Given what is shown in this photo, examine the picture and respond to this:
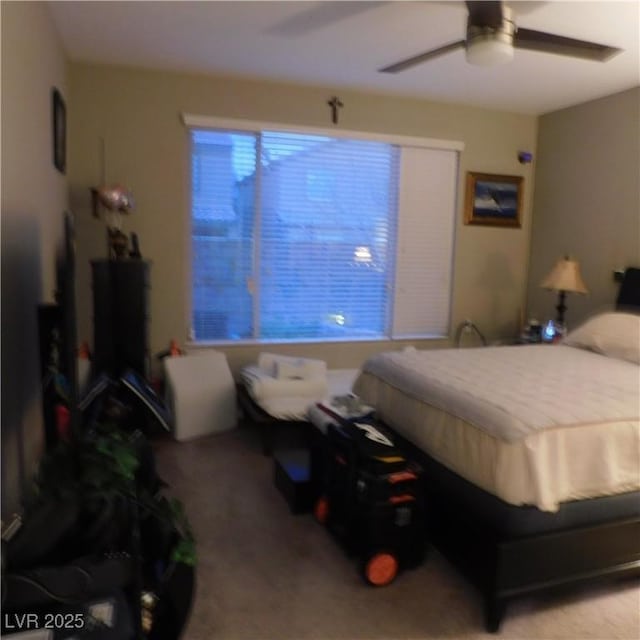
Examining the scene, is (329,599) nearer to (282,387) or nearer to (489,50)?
(282,387)

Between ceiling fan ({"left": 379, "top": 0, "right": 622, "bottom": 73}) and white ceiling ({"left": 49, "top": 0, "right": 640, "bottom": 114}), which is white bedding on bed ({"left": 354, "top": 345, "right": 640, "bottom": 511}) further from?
white ceiling ({"left": 49, "top": 0, "right": 640, "bottom": 114})

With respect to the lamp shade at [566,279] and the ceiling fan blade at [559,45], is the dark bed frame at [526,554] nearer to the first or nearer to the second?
the ceiling fan blade at [559,45]

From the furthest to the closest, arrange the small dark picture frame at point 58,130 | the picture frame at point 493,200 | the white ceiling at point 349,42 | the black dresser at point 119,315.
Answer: the picture frame at point 493,200, the black dresser at point 119,315, the small dark picture frame at point 58,130, the white ceiling at point 349,42

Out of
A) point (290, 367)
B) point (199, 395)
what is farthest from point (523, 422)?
point (199, 395)

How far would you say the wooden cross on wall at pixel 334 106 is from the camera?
4.43 m

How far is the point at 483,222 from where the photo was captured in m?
5.02

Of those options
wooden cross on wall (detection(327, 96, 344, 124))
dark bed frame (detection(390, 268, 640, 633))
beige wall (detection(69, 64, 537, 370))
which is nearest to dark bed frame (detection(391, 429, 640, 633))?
dark bed frame (detection(390, 268, 640, 633))

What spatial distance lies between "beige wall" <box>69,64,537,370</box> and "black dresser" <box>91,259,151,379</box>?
1.79 feet

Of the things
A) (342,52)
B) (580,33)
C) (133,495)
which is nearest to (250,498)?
(133,495)

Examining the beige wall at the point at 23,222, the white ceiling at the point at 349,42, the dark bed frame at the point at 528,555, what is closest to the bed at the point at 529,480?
the dark bed frame at the point at 528,555

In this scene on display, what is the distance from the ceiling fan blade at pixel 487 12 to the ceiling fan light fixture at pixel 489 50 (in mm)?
65

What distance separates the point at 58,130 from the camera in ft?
10.7

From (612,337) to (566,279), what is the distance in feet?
2.78

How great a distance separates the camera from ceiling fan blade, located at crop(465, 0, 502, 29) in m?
2.40
